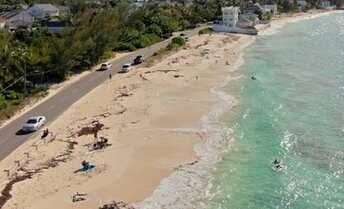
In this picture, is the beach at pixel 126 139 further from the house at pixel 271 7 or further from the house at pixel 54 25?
the house at pixel 271 7

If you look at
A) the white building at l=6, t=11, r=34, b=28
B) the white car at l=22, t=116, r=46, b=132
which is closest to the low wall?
the white building at l=6, t=11, r=34, b=28

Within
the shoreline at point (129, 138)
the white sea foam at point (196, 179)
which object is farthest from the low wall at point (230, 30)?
the white sea foam at point (196, 179)

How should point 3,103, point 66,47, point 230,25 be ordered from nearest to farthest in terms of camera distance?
point 3,103
point 66,47
point 230,25

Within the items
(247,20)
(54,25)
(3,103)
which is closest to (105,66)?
(3,103)

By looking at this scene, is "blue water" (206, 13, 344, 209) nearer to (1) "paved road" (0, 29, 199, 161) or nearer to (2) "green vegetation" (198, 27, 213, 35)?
(1) "paved road" (0, 29, 199, 161)

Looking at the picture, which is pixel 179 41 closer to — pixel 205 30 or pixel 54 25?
pixel 205 30
